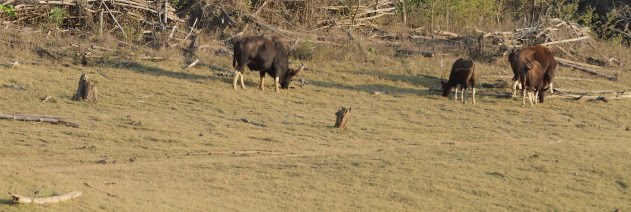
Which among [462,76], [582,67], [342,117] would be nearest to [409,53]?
[582,67]

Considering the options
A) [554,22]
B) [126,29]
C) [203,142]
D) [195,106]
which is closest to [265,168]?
[203,142]

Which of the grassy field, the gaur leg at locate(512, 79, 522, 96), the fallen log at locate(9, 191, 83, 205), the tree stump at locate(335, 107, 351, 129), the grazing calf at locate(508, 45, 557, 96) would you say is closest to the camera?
the fallen log at locate(9, 191, 83, 205)

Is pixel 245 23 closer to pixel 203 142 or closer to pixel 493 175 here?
pixel 203 142

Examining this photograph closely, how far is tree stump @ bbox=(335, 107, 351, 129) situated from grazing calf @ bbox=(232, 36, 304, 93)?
364cm

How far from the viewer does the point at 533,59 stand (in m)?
23.3

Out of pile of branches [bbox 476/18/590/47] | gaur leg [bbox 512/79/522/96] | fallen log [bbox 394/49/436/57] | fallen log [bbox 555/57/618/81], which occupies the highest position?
pile of branches [bbox 476/18/590/47]

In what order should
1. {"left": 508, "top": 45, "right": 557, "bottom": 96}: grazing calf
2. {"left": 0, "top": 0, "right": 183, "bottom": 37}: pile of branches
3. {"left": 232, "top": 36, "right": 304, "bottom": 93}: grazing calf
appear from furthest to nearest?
1. {"left": 0, "top": 0, "right": 183, "bottom": 37}: pile of branches
2. {"left": 508, "top": 45, "right": 557, "bottom": 96}: grazing calf
3. {"left": 232, "top": 36, "right": 304, "bottom": 93}: grazing calf

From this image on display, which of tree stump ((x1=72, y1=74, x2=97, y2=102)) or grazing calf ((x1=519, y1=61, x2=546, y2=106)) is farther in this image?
grazing calf ((x1=519, y1=61, x2=546, y2=106))

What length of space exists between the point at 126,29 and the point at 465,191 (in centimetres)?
1318

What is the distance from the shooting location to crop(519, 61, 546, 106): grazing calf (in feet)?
75.0

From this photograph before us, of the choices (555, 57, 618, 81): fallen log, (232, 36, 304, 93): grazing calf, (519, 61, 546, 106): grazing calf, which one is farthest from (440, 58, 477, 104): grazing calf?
(555, 57, 618, 81): fallen log

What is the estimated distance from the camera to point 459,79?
23.2 metres

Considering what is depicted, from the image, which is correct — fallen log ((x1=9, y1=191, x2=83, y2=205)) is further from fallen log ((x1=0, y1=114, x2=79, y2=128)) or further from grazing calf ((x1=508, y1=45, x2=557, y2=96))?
grazing calf ((x1=508, y1=45, x2=557, y2=96))

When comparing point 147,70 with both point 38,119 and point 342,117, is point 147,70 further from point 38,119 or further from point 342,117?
point 342,117
